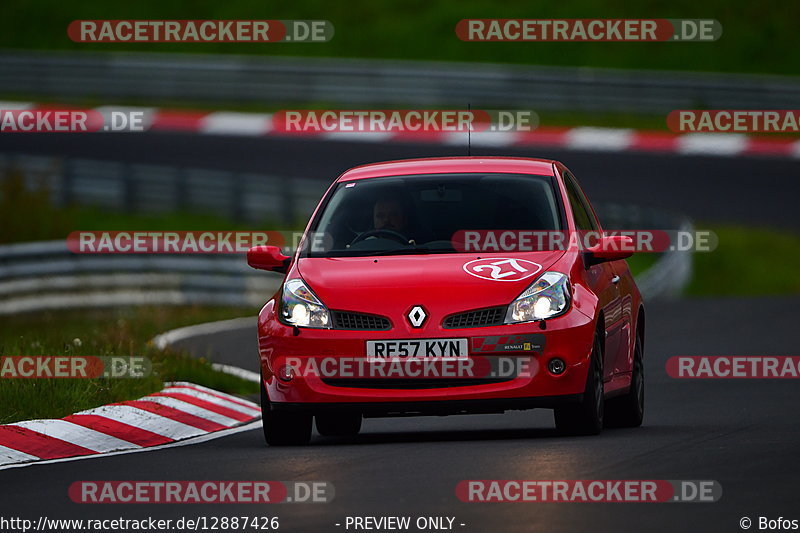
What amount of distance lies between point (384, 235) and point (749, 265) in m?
19.6

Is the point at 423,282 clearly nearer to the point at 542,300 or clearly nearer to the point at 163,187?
the point at 542,300

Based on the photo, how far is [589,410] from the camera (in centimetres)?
1126

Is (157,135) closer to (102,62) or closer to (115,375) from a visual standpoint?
(102,62)

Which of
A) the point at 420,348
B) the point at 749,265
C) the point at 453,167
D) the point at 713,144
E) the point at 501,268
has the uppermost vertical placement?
the point at 453,167

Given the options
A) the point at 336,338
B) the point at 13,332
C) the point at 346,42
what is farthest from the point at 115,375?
the point at 346,42

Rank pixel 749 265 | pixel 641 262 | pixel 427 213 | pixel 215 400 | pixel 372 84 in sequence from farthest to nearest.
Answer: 1. pixel 372 84
2. pixel 641 262
3. pixel 749 265
4. pixel 215 400
5. pixel 427 213

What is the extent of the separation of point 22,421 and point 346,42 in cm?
3765

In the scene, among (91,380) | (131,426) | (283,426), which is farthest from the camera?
(91,380)

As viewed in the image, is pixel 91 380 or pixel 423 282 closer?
pixel 423 282

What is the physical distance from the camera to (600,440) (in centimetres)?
1110

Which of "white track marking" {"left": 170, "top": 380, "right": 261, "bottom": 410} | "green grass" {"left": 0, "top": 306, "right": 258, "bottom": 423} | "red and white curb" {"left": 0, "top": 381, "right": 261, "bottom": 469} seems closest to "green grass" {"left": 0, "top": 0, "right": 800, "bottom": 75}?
"green grass" {"left": 0, "top": 306, "right": 258, "bottom": 423}

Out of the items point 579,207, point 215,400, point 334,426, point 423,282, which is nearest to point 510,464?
point 423,282

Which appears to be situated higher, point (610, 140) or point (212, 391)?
point (610, 140)

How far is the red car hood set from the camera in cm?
1104
